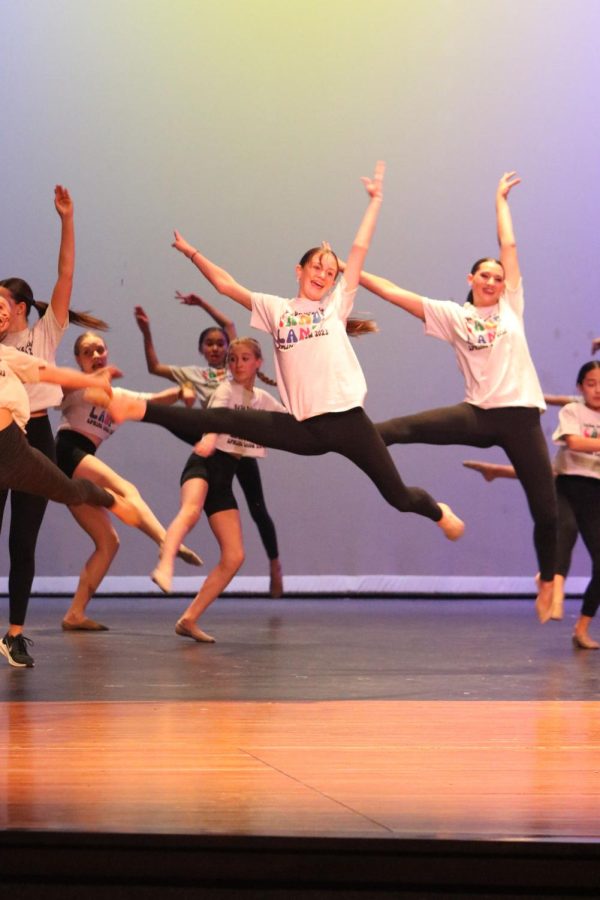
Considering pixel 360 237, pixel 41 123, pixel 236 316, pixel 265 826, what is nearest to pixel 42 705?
pixel 265 826

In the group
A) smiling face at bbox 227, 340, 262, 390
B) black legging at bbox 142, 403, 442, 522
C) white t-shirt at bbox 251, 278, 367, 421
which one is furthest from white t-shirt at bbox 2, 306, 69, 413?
smiling face at bbox 227, 340, 262, 390

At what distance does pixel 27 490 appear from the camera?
3.79 metres

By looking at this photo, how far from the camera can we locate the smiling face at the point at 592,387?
5359mm

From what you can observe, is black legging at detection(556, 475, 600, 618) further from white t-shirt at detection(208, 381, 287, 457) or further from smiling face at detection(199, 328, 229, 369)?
smiling face at detection(199, 328, 229, 369)

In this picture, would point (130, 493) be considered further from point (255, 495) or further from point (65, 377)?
point (255, 495)

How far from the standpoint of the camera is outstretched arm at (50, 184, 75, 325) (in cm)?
450

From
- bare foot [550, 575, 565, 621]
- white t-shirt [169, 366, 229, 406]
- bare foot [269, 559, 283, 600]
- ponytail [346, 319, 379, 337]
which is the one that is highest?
ponytail [346, 319, 379, 337]

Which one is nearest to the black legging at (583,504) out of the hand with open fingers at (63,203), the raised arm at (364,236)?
the raised arm at (364,236)

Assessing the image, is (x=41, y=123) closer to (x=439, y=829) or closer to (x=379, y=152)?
(x=379, y=152)

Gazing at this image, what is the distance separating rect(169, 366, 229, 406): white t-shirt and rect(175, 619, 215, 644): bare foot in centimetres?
148

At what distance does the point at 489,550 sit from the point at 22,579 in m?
3.74

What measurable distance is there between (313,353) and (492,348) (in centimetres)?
79

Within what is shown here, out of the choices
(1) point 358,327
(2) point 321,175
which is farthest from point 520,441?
(2) point 321,175

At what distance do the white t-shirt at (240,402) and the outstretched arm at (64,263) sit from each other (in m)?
1.09
